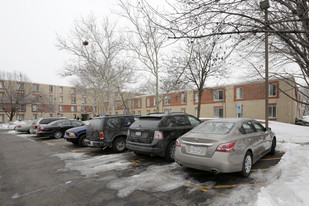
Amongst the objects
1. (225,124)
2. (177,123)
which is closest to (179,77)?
(177,123)

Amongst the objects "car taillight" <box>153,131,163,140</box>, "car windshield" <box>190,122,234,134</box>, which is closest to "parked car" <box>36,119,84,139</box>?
"car taillight" <box>153,131,163,140</box>

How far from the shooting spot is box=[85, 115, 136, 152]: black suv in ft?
25.5

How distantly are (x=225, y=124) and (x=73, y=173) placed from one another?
15.5 ft

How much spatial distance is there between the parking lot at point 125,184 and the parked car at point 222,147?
419 mm

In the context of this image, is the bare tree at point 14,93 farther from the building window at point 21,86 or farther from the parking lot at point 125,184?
the parking lot at point 125,184

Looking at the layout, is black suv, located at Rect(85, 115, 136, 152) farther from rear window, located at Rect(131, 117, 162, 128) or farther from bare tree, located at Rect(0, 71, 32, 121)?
bare tree, located at Rect(0, 71, 32, 121)

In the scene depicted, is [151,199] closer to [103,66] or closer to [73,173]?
[73,173]

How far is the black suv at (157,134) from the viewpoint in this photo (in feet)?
19.5

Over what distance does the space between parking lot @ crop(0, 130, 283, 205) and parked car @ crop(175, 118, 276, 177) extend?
1.38ft

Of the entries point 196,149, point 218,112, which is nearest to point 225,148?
point 196,149

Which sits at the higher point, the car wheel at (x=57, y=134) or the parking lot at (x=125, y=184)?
the parking lot at (x=125, y=184)

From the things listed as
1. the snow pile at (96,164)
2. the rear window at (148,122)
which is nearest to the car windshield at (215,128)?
the rear window at (148,122)

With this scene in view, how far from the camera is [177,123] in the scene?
Answer: 6.72 metres

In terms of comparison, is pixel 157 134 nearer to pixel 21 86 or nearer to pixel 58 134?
pixel 58 134
